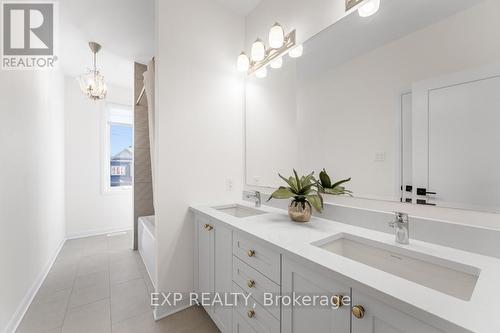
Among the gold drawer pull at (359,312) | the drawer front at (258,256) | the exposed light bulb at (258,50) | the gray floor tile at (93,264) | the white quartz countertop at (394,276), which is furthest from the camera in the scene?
the gray floor tile at (93,264)

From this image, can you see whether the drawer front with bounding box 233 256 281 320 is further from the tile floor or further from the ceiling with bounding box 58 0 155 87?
the ceiling with bounding box 58 0 155 87

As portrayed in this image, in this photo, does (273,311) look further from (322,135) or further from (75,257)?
(75,257)

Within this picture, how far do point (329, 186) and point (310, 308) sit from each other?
0.78m

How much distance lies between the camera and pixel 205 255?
1694mm

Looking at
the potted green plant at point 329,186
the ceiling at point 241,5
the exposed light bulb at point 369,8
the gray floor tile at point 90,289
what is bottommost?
the gray floor tile at point 90,289

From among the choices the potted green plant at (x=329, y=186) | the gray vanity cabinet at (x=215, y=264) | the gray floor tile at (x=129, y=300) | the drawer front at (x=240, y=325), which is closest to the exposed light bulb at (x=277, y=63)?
the potted green plant at (x=329, y=186)

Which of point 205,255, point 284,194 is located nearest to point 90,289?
point 205,255

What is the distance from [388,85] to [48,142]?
3544mm

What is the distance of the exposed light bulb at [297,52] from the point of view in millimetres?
1693

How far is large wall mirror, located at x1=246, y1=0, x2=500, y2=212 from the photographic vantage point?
915 millimetres

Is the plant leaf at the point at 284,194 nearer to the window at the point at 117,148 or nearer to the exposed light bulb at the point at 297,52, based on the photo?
the exposed light bulb at the point at 297,52

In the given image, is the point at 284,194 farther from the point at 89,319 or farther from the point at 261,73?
the point at 89,319

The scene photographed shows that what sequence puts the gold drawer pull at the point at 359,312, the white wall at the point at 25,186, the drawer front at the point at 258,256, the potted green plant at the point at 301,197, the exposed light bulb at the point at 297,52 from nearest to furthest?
the gold drawer pull at the point at 359,312 → the drawer front at the point at 258,256 → the potted green plant at the point at 301,197 → the white wall at the point at 25,186 → the exposed light bulb at the point at 297,52

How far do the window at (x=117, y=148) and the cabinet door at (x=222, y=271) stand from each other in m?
3.17
